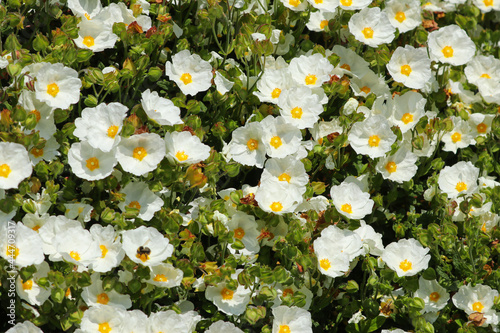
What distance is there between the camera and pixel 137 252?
2.32 m

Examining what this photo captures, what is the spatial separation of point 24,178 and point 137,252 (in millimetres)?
519

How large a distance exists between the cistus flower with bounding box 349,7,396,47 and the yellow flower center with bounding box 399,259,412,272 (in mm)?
1098

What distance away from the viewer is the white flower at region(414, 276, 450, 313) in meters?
2.66

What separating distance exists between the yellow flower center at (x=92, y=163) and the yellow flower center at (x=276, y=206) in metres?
0.71

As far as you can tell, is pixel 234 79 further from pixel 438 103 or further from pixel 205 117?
pixel 438 103

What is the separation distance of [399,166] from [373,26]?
Result: 0.74 meters

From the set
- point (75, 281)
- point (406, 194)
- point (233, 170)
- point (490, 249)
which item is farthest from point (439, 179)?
point (75, 281)

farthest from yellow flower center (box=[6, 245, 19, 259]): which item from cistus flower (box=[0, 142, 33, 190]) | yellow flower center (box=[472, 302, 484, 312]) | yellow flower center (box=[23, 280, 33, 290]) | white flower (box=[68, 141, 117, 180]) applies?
yellow flower center (box=[472, 302, 484, 312])

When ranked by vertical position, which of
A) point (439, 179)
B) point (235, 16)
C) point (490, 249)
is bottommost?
point (490, 249)

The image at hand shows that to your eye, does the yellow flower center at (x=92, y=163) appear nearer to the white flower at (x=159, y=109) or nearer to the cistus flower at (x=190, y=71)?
the white flower at (x=159, y=109)

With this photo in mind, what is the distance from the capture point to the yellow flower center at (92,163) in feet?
8.14

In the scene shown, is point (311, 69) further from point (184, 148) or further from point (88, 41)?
point (88, 41)

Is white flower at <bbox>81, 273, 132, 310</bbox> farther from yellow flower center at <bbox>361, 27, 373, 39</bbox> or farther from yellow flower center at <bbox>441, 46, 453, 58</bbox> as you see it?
yellow flower center at <bbox>441, 46, 453, 58</bbox>

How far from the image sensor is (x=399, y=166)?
291 centimetres
